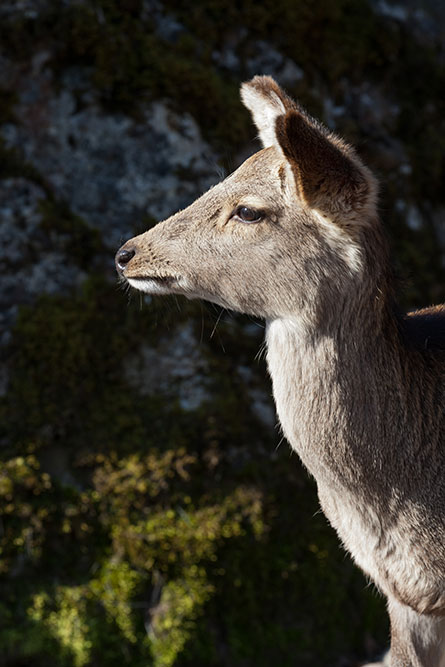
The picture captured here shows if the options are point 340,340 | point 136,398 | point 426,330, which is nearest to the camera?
point 340,340

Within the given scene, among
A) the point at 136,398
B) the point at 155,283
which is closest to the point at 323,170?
the point at 155,283

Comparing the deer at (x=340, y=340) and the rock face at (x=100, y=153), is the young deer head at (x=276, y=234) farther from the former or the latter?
the rock face at (x=100, y=153)

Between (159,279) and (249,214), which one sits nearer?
(249,214)

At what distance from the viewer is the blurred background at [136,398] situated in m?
4.84

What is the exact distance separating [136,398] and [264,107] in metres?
2.39

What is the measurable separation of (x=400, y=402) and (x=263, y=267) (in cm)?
78

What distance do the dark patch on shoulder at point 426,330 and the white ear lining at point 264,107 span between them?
3.28 feet

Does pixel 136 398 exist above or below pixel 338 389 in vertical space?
below

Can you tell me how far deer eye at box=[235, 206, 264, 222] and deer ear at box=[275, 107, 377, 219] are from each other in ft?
0.67

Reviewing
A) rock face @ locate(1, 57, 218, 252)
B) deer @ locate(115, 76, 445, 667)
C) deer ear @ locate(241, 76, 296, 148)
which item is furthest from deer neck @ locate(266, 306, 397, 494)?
rock face @ locate(1, 57, 218, 252)

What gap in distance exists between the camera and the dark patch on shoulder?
3291mm

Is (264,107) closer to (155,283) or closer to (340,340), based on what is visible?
(155,283)

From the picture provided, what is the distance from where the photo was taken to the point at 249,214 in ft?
10.2

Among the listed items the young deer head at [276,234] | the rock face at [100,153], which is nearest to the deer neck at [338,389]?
the young deer head at [276,234]
